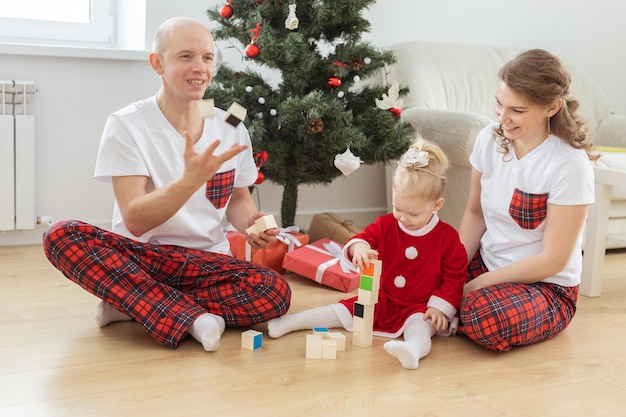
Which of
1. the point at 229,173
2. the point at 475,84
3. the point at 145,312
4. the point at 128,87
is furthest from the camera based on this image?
the point at 475,84

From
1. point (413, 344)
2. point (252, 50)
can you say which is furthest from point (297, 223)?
point (413, 344)

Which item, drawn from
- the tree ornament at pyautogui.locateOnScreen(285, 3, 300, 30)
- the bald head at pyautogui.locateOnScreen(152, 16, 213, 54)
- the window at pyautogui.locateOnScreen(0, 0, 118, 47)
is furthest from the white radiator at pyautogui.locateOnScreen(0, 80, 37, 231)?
the bald head at pyautogui.locateOnScreen(152, 16, 213, 54)

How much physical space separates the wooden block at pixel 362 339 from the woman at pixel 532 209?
0.24 metres

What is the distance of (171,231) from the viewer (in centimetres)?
202

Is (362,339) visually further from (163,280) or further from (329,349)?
(163,280)

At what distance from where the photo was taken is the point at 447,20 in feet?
12.4

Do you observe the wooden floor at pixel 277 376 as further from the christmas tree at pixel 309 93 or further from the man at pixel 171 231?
the christmas tree at pixel 309 93

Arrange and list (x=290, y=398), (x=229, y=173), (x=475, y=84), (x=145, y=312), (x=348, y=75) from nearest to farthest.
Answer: (x=290, y=398), (x=145, y=312), (x=229, y=173), (x=348, y=75), (x=475, y=84)

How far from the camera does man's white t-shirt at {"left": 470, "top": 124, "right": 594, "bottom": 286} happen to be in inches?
77.6

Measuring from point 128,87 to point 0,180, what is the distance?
1.98 ft

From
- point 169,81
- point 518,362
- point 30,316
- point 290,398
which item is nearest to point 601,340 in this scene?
point 518,362

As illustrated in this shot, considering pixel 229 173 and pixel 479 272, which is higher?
pixel 229 173

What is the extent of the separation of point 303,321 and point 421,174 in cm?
50

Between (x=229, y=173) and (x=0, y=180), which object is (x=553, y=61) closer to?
(x=229, y=173)
